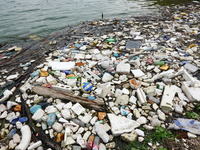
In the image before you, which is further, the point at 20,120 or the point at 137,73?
the point at 137,73

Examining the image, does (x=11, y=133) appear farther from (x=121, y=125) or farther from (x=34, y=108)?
(x=121, y=125)

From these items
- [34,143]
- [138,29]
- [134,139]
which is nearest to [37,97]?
[34,143]

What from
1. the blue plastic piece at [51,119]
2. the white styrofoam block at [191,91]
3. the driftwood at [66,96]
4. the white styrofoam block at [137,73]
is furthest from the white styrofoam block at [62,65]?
the white styrofoam block at [191,91]

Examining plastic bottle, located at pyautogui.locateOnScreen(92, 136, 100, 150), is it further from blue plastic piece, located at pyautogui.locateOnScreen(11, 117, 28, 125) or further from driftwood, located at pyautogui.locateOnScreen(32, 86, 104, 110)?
blue plastic piece, located at pyautogui.locateOnScreen(11, 117, 28, 125)

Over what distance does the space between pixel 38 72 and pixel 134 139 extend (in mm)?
2852

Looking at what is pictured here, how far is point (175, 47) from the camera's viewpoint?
4.56 meters

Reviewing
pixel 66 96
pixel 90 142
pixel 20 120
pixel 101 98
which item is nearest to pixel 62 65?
pixel 66 96

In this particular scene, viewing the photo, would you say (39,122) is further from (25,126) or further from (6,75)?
(6,75)

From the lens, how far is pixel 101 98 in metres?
2.71

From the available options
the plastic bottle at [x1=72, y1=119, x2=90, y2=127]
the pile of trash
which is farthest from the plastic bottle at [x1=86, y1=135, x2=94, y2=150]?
the plastic bottle at [x1=72, y1=119, x2=90, y2=127]

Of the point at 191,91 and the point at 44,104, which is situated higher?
the point at 191,91

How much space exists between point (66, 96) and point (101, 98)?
2.37 feet

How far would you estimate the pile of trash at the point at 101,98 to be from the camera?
2096 mm

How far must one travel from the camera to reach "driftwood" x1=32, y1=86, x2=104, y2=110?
2.55 metres
